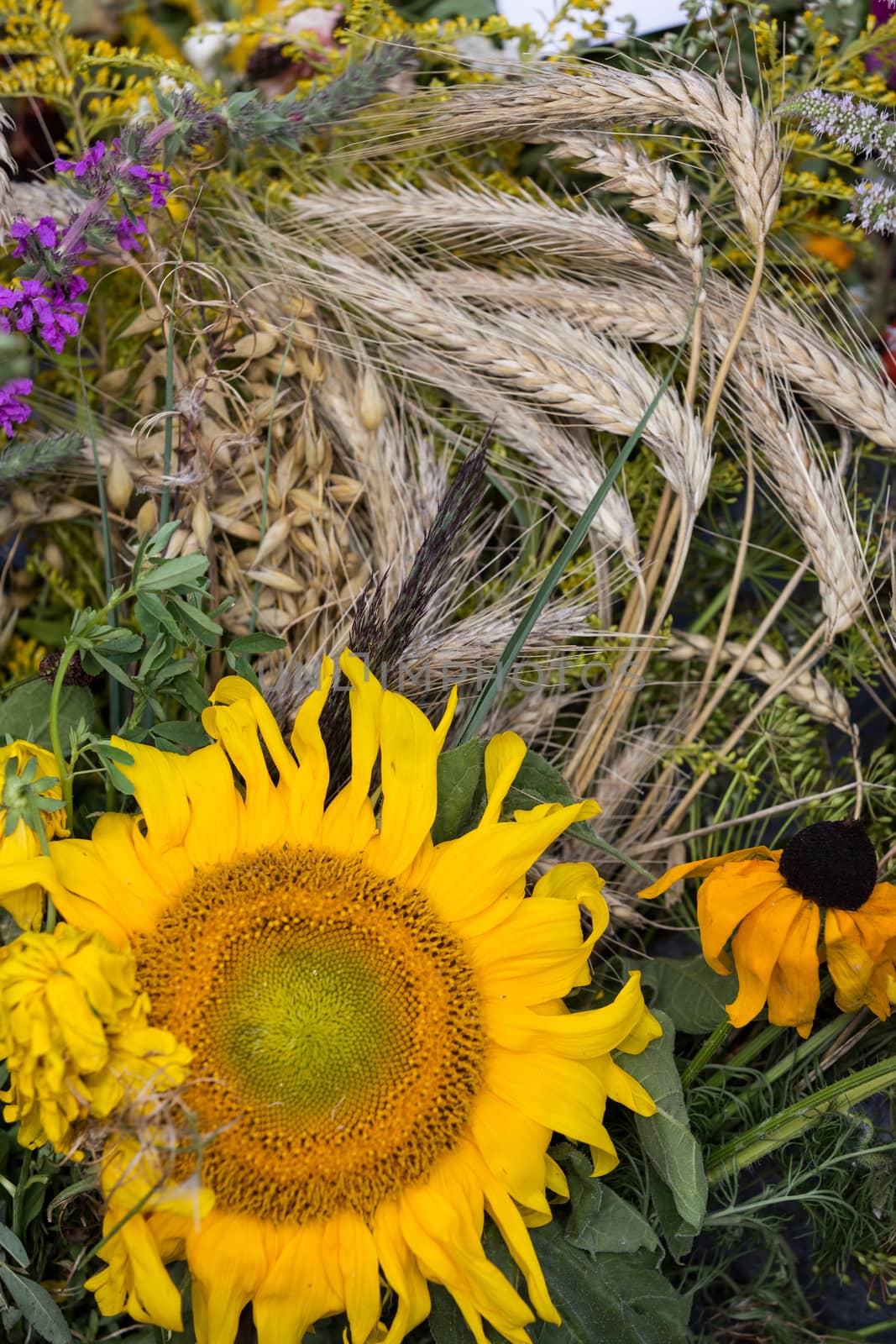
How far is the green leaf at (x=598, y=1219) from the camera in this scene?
82cm

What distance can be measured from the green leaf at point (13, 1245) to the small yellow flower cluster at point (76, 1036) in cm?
15

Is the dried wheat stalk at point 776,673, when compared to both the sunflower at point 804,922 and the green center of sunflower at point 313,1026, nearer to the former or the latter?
the sunflower at point 804,922

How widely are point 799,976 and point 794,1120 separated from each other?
0.46 feet

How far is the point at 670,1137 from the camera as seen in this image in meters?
Answer: 0.84

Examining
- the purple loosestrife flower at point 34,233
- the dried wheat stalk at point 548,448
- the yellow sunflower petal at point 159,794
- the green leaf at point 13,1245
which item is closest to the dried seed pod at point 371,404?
the dried wheat stalk at point 548,448

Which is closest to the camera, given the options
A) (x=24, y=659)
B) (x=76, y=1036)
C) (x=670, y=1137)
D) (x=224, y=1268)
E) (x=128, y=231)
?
(x=76, y=1036)

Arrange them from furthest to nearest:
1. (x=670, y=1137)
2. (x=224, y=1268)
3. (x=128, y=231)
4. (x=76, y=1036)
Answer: (x=128, y=231), (x=670, y=1137), (x=224, y=1268), (x=76, y=1036)

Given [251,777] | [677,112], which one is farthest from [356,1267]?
[677,112]

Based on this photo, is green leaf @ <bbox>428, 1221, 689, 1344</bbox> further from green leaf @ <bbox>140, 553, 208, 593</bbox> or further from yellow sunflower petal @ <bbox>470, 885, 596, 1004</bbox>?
green leaf @ <bbox>140, 553, 208, 593</bbox>

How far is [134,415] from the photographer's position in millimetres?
1089

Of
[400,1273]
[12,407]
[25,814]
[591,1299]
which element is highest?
[12,407]

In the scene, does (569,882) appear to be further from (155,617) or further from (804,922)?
Answer: (155,617)

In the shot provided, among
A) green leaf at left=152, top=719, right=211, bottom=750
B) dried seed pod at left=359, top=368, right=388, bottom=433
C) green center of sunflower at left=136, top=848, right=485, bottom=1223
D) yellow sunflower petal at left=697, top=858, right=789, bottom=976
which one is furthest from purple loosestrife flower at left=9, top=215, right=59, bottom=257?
yellow sunflower petal at left=697, top=858, right=789, bottom=976

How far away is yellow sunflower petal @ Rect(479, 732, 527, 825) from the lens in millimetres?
797
